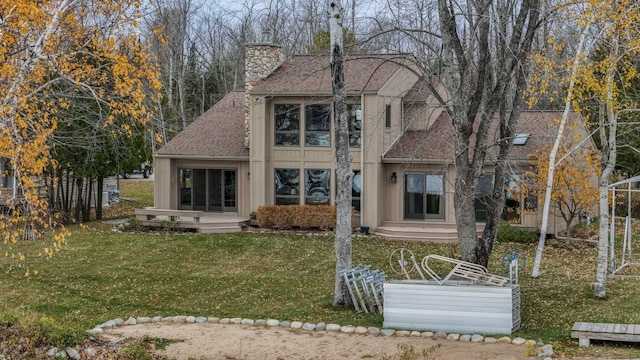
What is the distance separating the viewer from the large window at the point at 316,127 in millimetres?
23250

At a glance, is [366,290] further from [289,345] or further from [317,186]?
[317,186]

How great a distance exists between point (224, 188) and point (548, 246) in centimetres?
1108

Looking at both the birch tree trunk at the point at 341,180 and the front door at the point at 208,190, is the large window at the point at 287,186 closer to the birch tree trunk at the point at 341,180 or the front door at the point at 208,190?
the front door at the point at 208,190

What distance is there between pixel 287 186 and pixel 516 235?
7.49 m

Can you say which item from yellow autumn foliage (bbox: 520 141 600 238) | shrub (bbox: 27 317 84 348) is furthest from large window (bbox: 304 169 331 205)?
shrub (bbox: 27 317 84 348)

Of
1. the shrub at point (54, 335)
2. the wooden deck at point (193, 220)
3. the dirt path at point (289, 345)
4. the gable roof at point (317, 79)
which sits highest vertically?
the gable roof at point (317, 79)

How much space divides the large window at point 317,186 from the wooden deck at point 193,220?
228 cm

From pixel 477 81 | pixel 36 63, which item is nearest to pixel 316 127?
pixel 477 81

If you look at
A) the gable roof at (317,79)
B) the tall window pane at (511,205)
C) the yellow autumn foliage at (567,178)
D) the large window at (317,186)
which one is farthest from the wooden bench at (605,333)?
the large window at (317,186)

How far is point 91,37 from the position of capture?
11.1 metres

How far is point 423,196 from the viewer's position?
23.2 metres

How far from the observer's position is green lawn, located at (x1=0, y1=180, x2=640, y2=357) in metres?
12.2

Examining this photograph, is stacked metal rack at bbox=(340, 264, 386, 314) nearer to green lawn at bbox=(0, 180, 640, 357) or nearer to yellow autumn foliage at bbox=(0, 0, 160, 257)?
green lawn at bbox=(0, 180, 640, 357)

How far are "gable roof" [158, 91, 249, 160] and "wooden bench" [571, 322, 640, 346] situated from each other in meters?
15.8
